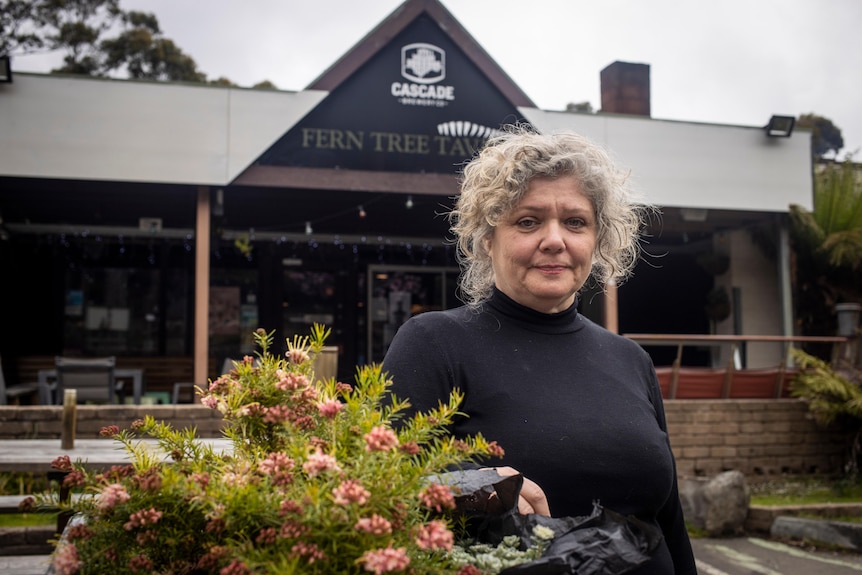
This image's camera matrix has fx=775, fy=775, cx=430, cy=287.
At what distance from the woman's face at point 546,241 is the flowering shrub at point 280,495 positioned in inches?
27.6

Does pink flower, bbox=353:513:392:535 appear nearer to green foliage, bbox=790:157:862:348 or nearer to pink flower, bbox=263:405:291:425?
pink flower, bbox=263:405:291:425

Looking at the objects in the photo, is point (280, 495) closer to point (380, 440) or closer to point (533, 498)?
point (380, 440)

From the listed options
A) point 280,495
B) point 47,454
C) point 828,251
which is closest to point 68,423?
point 47,454

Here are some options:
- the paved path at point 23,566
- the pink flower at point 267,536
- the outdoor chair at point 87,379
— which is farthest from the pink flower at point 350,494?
the outdoor chair at point 87,379

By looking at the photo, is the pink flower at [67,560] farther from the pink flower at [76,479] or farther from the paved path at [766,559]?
the paved path at [766,559]

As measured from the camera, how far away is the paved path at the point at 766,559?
5.99 m

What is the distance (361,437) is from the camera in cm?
113

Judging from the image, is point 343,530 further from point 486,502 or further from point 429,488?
point 486,502

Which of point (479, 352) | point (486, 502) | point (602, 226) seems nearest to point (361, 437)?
point (486, 502)

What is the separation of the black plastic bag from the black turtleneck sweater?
349 mm

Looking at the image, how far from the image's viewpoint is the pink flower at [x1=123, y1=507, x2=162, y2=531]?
41.7 inches

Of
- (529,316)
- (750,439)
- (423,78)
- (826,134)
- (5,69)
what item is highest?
(826,134)

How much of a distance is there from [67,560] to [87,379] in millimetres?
8254

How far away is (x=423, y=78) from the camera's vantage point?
994 centimetres
